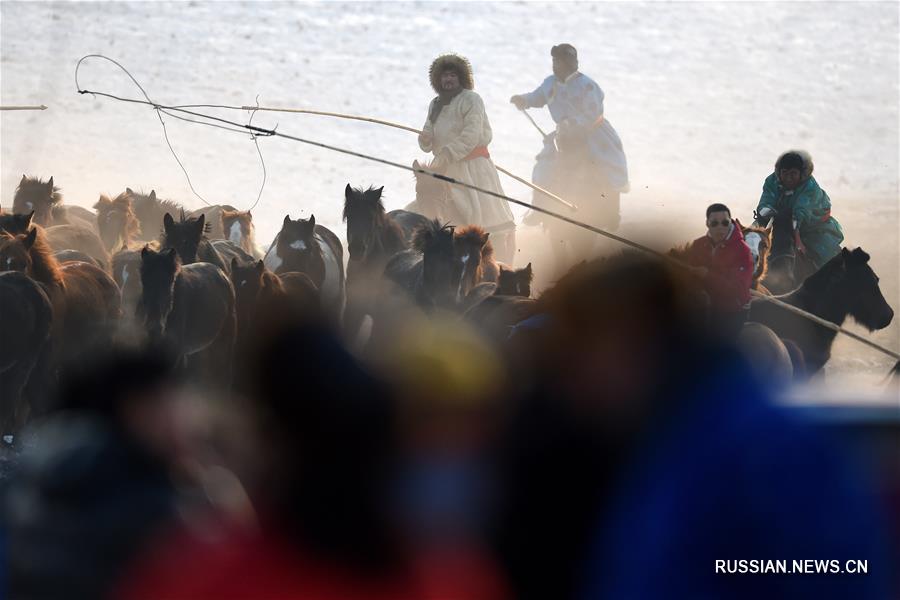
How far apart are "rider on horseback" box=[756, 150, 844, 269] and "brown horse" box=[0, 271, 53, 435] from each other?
5755mm

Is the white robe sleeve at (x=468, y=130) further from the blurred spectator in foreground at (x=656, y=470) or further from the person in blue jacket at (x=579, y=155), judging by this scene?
the blurred spectator in foreground at (x=656, y=470)

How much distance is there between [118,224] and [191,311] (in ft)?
17.3

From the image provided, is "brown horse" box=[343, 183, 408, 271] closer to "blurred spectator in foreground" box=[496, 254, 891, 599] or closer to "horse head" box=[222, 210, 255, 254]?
"horse head" box=[222, 210, 255, 254]

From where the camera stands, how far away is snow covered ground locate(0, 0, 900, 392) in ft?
84.1

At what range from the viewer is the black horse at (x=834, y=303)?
32.6 feet

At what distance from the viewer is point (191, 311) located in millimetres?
9844

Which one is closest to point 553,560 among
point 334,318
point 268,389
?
point 268,389

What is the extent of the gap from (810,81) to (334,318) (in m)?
25.1

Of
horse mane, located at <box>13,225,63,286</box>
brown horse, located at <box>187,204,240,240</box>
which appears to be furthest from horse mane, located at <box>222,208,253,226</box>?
horse mane, located at <box>13,225,63,286</box>

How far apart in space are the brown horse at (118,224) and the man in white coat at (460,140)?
10.1 feet

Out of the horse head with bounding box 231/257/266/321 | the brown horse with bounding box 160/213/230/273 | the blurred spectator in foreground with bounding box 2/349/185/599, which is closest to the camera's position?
the blurred spectator in foreground with bounding box 2/349/185/599

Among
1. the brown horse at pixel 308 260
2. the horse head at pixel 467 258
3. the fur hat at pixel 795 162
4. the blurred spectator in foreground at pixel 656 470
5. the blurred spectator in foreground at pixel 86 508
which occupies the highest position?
the fur hat at pixel 795 162

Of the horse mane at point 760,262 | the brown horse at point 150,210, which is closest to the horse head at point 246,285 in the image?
the horse mane at point 760,262

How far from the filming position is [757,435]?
507 centimetres
